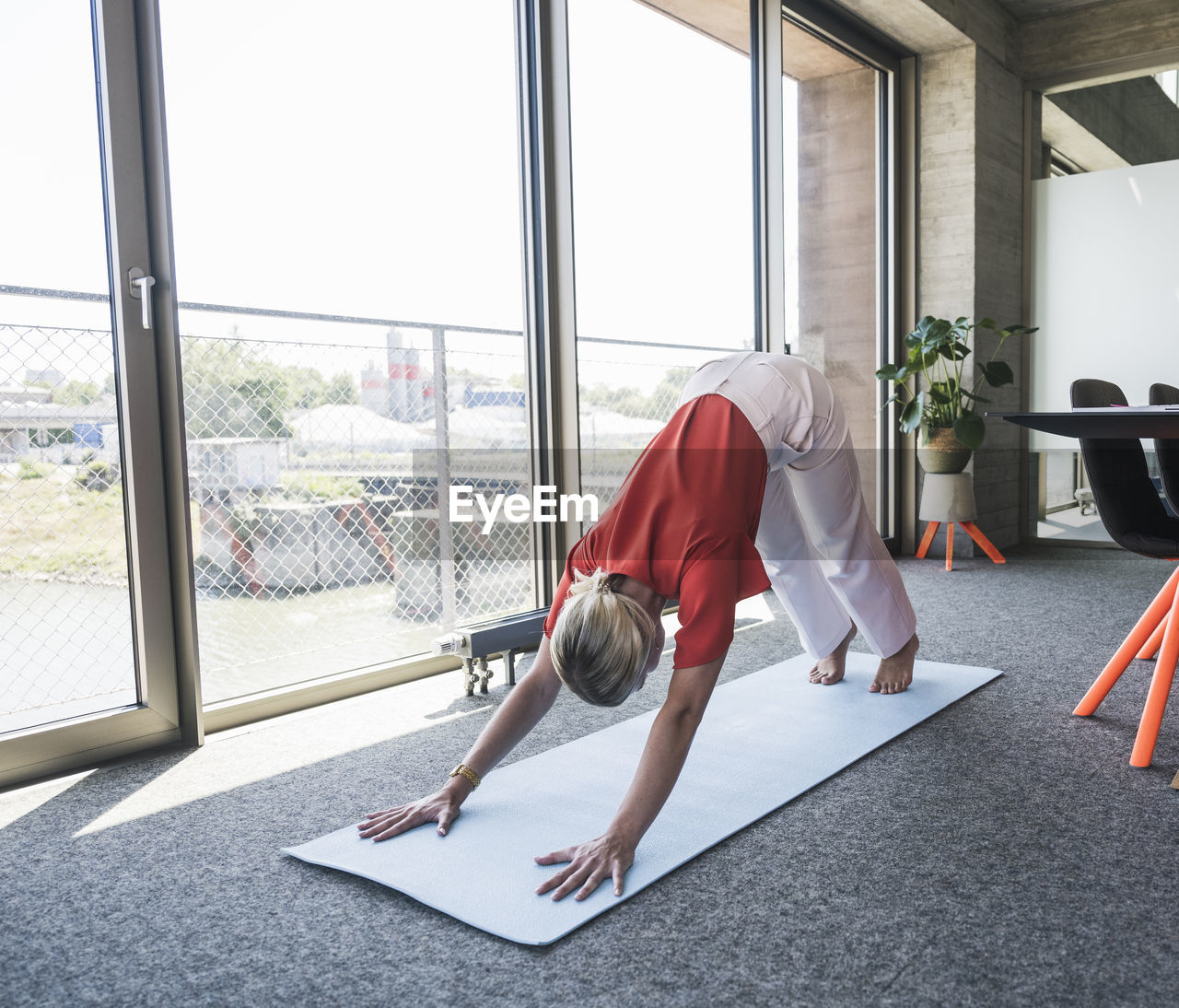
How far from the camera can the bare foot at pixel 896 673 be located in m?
2.44

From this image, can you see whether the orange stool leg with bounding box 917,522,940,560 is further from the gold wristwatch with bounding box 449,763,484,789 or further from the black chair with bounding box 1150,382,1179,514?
the gold wristwatch with bounding box 449,763,484,789

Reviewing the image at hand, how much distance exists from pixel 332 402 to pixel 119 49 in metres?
Answer: 0.96

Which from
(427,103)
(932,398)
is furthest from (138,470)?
(932,398)

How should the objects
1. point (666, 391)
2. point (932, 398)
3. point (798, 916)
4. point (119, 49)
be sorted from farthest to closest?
point (932, 398)
point (666, 391)
point (119, 49)
point (798, 916)

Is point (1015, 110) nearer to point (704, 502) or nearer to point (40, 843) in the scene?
point (704, 502)

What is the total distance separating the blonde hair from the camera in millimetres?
1365

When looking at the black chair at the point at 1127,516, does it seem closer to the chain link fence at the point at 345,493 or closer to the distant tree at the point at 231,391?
the chain link fence at the point at 345,493

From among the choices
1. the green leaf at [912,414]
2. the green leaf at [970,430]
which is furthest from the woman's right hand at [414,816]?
the green leaf at [970,430]

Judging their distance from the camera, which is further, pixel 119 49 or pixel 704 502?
pixel 119 49

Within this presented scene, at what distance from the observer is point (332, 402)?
8.76 ft

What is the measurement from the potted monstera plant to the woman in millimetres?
2496

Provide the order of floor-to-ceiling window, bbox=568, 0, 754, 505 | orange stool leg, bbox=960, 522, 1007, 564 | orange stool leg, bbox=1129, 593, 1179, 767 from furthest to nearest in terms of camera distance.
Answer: orange stool leg, bbox=960, 522, 1007, 564 < floor-to-ceiling window, bbox=568, 0, 754, 505 < orange stool leg, bbox=1129, 593, 1179, 767

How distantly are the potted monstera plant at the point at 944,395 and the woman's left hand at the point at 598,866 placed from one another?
358 cm

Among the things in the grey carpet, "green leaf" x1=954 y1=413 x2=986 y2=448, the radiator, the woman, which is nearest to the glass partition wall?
the radiator
